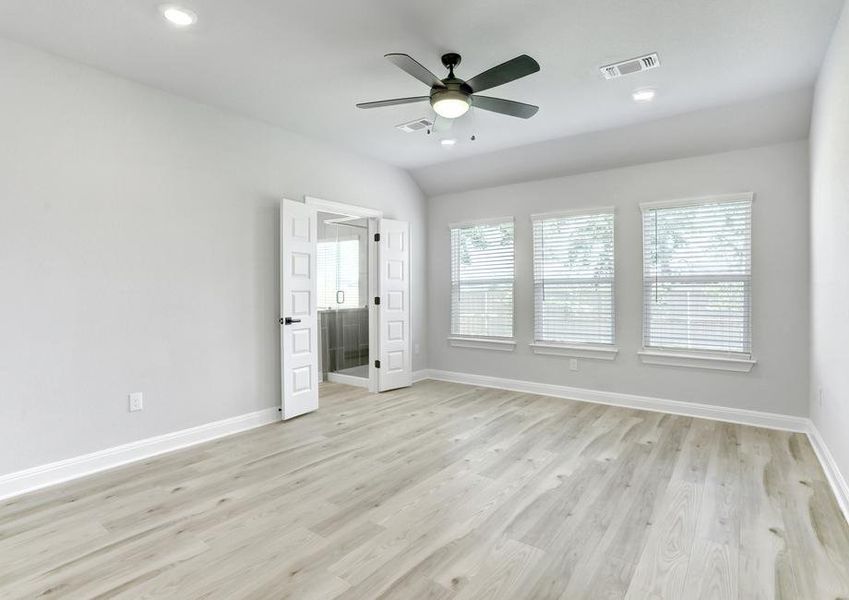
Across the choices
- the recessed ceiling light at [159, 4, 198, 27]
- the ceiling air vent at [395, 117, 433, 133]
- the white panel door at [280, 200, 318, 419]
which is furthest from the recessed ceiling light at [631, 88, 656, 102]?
the recessed ceiling light at [159, 4, 198, 27]

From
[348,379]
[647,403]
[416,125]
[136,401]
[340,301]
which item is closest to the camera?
[136,401]

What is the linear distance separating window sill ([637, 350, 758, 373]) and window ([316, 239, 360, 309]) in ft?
13.1

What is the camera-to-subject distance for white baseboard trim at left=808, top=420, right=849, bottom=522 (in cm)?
254

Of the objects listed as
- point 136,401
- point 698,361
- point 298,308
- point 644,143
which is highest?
point 644,143

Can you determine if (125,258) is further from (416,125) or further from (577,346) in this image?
(577,346)

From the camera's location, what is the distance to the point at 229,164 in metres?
4.03

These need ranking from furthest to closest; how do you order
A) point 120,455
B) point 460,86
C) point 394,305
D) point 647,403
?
point 394,305
point 647,403
point 120,455
point 460,86

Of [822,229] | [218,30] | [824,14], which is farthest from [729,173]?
[218,30]

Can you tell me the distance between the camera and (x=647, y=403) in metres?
4.73

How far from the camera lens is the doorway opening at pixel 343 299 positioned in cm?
643

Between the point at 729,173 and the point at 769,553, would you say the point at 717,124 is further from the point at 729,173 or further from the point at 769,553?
the point at 769,553

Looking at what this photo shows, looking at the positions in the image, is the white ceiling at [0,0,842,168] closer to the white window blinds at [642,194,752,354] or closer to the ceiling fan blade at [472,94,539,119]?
the ceiling fan blade at [472,94,539,119]

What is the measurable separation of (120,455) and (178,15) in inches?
116

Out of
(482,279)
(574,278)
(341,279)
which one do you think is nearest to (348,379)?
(341,279)
